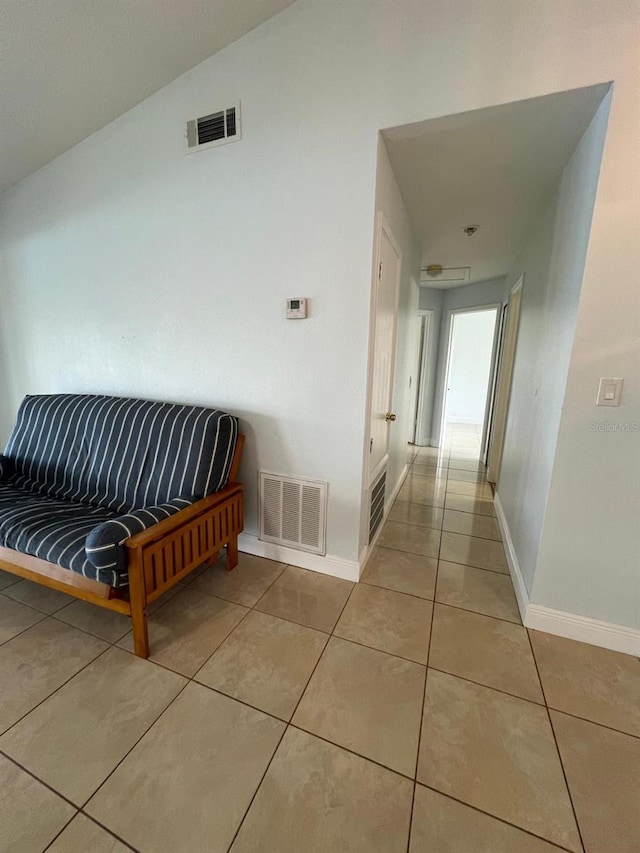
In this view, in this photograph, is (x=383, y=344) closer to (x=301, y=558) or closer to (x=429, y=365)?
(x=301, y=558)

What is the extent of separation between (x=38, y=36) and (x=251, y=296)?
5.00 ft

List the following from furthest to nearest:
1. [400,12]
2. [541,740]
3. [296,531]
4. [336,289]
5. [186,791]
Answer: [296,531]
[336,289]
[400,12]
[541,740]
[186,791]

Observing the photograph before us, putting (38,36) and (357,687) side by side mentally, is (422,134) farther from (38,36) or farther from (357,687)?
(357,687)

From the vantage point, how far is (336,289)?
1803 millimetres

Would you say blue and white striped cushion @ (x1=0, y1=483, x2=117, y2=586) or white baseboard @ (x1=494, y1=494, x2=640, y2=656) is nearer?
blue and white striped cushion @ (x1=0, y1=483, x2=117, y2=586)

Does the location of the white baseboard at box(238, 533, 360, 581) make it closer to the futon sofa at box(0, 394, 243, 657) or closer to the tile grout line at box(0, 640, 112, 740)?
the futon sofa at box(0, 394, 243, 657)

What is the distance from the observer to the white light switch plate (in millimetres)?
1427

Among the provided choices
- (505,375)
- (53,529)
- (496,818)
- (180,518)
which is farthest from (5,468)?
(505,375)

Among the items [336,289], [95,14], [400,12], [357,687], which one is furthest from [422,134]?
[357,687]

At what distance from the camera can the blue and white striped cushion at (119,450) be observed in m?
1.91

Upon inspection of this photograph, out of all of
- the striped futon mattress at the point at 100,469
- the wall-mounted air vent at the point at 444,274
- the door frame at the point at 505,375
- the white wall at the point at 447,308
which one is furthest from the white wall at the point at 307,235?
the white wall at the point at 447,308

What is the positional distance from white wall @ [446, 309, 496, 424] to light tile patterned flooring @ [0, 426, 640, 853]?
5.95 m

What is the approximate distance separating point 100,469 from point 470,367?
7.04 meters

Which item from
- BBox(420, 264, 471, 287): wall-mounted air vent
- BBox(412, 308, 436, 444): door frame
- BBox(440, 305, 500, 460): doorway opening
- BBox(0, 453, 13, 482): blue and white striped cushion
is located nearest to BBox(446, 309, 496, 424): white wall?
BBox(440, 305, 500, 460): doorway opening
